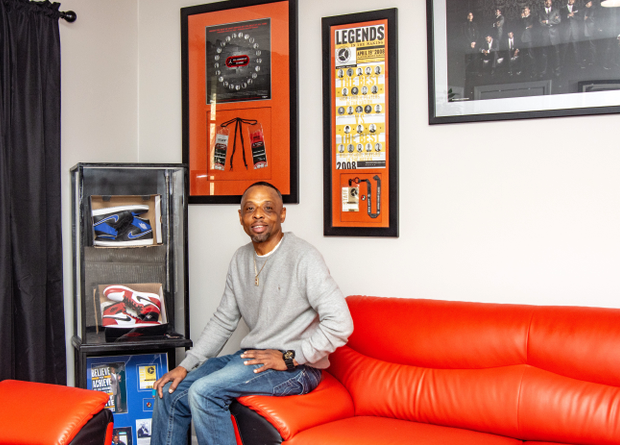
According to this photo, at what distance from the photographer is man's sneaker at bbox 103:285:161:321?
2621 millimetres

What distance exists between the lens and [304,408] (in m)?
2.01

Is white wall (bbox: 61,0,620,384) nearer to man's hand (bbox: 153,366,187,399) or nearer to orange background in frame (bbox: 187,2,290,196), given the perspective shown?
orange background in frame (bbox: 187,2,290,196)

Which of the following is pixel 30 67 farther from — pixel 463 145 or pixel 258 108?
pixel 463 145

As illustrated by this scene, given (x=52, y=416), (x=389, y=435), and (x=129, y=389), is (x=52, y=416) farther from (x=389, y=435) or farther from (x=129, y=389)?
(x=389, y=435)

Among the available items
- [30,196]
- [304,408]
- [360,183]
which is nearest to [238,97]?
[360,183]

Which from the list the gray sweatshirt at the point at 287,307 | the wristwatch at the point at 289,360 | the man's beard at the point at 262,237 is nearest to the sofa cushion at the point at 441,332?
the gray sweatshirt at the point at 287,307

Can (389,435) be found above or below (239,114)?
below

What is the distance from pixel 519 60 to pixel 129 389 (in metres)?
2.40

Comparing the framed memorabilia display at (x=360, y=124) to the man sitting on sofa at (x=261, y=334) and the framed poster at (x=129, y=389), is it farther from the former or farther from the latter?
the framed poster at (x=129, y=389)

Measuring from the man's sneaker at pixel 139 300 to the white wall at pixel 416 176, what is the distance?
0.84 feet

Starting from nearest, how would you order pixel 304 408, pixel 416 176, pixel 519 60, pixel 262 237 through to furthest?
pixel 304 408 < pixel 262 237 < pixel 519 60 < pixel 416 176

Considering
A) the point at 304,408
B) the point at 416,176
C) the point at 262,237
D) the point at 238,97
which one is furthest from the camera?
the point at 238,97

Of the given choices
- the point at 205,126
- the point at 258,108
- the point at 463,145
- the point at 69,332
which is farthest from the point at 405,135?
the point at 69,332

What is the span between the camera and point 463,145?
8.12ft
